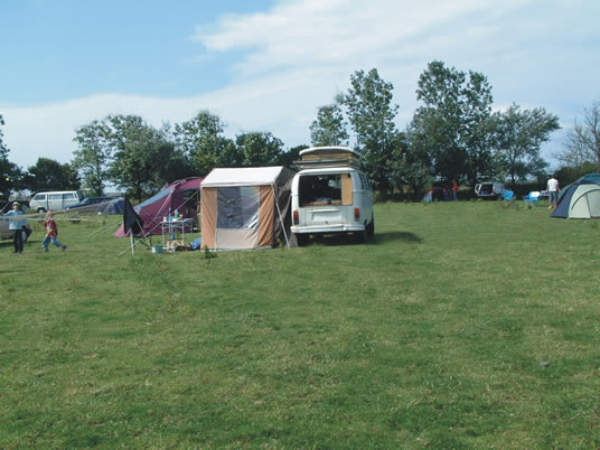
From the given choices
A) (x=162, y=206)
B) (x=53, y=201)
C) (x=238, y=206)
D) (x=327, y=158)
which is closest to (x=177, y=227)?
(x=162, y=206)

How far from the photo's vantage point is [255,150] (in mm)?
69625

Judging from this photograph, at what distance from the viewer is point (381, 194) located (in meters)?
54.9

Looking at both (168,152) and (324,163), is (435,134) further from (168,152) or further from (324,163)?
(324,163)

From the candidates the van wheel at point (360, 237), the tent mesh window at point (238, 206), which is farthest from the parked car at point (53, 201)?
the van wheel at point (360, 237)

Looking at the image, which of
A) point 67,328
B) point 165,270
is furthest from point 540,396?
point 165,270

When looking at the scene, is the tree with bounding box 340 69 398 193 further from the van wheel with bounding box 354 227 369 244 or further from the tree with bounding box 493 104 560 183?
the van wheel with bounding box 354 227 369 244

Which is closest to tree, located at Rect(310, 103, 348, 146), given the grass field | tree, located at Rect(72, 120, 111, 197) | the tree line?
the tree line

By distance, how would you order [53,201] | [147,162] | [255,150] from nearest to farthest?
[53,201]
[147,162]
[255,150]

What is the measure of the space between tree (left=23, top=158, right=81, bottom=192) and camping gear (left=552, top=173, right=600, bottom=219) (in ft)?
233

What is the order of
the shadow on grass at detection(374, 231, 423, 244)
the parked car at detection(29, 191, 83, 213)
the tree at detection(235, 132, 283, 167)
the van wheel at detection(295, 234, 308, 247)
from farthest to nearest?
the tree at detection(235, 132, 283, 167) < the parked car at detection(29, 191, 83, 213) < the shadow on grass at detection(374, 231, 423, 244) < the van wheel at detection(295, 234, 308, 247)

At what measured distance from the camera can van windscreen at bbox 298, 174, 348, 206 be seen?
15.8 m

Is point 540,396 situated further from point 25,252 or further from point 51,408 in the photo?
point 25,252

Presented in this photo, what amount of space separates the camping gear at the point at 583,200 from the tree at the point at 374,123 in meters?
31.3

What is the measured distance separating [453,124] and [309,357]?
52.5 meters
